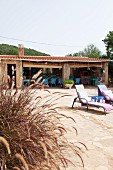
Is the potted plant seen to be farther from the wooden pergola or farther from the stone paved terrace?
the stone paved terrace

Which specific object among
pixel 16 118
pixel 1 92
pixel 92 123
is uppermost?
pixel 1 92

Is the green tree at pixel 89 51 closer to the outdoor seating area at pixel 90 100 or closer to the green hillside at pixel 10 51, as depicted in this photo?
the green hillside at pixel 10 51

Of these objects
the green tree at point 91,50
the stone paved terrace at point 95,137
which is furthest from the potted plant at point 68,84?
the green tree at point 91,50

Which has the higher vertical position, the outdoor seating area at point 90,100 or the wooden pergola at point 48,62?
the wooden pergola at point 48,62

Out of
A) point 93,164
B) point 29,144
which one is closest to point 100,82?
point 93,164

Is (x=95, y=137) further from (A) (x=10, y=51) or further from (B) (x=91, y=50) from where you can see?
(B) (x=91, y=50)

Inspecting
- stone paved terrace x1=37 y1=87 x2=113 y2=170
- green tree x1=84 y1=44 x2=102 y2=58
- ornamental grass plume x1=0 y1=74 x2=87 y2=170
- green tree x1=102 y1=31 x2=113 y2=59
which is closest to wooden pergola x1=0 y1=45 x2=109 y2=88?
green tree x1=102 y1=31 x2=113 y2=59

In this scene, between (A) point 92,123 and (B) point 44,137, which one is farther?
(A) point 92,123

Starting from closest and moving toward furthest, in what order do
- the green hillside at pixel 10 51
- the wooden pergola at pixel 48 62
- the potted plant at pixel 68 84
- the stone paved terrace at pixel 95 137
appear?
the stone paved terrace at pixel 95 137 → the wooden pergola at pixel 48 62 → the potted plant at pixel 68 84 → the green hillside at pixel 10 51

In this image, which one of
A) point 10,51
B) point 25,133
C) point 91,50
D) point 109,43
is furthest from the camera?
point 91,50

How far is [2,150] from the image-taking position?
2.81 m

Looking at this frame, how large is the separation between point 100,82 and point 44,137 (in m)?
21.5

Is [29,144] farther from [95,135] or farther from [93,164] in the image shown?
[95,135]

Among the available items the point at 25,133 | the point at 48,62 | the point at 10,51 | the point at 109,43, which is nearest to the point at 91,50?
the point at 10,51
